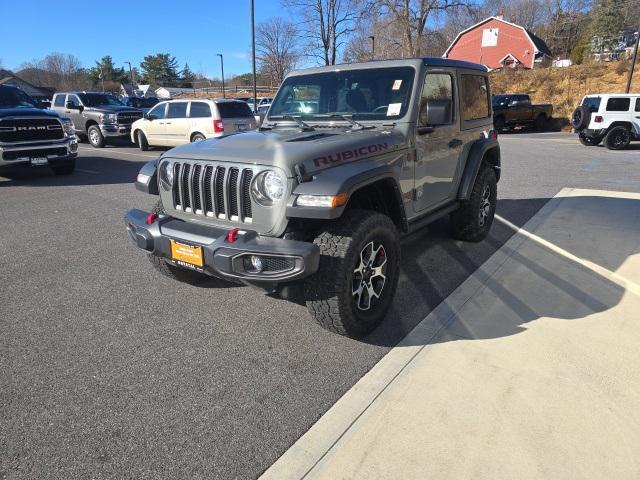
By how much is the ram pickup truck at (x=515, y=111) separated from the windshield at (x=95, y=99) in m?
17.6

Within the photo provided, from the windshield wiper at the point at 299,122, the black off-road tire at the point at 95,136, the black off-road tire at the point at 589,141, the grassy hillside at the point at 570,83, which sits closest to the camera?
the windshield wiper at the point at 299,122

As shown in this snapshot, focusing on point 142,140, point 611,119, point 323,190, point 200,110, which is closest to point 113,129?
point 142,140

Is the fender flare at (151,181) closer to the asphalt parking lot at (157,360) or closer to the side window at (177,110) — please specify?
the asphalt parking lot at (157,360)

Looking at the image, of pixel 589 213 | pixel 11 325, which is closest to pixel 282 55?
pixel 589 213

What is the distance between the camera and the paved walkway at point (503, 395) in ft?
6.99

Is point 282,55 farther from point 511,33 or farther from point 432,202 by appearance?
point 432,202

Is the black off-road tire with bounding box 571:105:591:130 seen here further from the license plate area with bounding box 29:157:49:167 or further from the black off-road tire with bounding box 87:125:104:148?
the black off-road tire with bounding box 87:125:104:148

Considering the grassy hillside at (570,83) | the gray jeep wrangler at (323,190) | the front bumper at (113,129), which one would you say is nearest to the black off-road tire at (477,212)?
the gray jeep wrangler at (323,190)

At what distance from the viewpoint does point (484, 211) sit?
5359 millimetres

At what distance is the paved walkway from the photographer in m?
2.13

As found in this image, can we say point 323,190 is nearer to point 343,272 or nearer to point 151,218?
point 343,272

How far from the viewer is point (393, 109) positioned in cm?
379

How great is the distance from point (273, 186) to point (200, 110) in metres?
11.1

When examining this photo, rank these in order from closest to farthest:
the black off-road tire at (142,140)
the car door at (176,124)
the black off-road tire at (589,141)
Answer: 1. the car door at (176,124)
2. the black off-road tire at (142,140)
3. the black off-road tire at (589,141)
